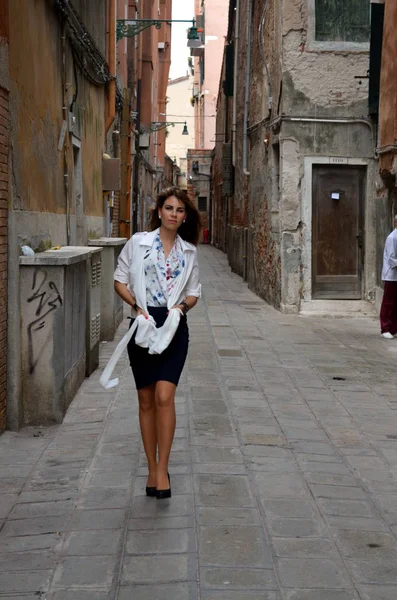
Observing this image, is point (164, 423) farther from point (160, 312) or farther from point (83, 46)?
point (83, 46)

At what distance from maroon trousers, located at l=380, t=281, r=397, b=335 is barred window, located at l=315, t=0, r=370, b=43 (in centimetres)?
458

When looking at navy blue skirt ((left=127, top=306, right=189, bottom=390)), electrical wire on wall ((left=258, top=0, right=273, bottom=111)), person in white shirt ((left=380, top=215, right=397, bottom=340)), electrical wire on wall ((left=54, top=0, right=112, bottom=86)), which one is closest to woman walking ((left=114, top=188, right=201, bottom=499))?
navy blue skirt ((left=127, top=306, right=189, bottom=390))

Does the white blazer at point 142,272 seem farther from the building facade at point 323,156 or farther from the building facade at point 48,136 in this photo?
the building facade at point 323,156

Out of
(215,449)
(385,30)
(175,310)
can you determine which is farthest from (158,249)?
(385,30)

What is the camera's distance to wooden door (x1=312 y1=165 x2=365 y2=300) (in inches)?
548

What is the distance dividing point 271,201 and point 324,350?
17.6 feet

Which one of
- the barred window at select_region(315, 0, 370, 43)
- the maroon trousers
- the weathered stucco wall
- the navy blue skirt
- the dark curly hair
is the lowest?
the maroon trousers

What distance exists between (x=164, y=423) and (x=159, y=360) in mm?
336

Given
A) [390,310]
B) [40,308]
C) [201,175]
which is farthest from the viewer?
[201,175]

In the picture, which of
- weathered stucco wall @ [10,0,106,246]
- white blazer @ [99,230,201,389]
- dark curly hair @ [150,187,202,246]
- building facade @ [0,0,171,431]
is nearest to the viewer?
white blazer @ [99,230,201,389]

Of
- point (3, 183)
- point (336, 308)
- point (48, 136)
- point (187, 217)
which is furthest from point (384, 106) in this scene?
point (187, 217)

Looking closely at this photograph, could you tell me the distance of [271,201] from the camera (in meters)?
15.0

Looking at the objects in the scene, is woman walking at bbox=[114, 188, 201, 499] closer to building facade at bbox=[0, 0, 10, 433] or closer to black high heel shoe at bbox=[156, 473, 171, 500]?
black high heel shoe at bbox=[156, 473, 171, 500]

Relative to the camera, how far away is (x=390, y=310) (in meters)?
11.3
